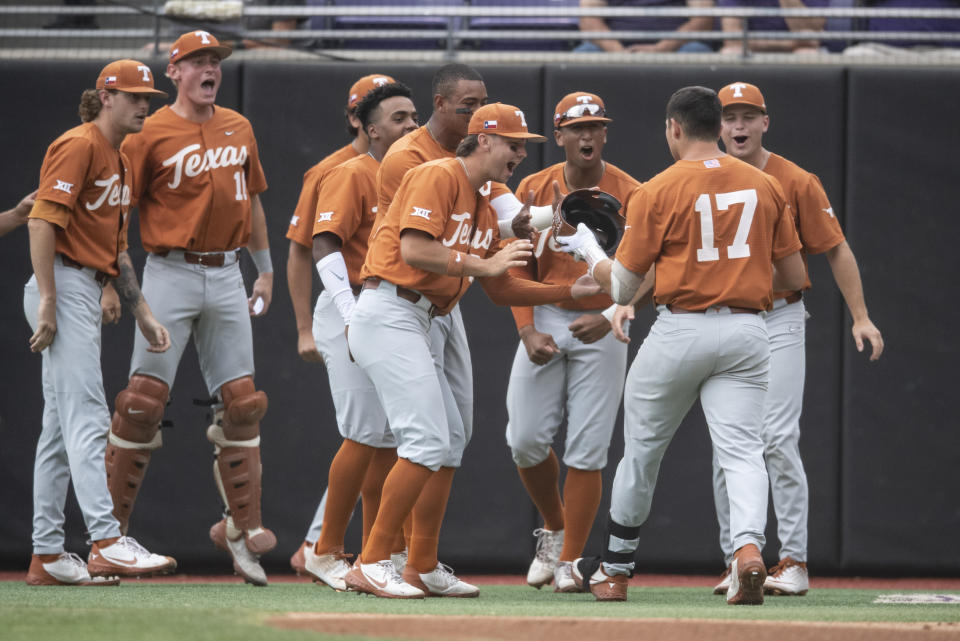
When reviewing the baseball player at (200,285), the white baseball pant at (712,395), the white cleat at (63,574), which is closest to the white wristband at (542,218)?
the white baseball pant at (712,395)

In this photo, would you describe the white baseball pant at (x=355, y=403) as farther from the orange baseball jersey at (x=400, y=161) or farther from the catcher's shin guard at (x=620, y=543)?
the catcher's shin guard at (x=620, y=543)

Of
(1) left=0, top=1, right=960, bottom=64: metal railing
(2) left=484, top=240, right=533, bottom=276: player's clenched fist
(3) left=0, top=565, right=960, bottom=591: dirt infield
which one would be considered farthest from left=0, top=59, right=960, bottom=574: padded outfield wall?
(2) left=484, top=240, right=533, bottom=276: player's clenched fist

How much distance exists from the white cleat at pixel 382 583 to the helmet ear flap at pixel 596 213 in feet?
5.41

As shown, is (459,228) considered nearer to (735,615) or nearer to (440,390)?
(440,390)

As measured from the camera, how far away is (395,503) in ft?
15.7

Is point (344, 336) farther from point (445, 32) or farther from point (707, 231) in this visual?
point (445, 32)

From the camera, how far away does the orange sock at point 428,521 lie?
504 centimetres

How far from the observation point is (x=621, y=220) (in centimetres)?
550

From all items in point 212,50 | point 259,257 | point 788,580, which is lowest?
point 788,580

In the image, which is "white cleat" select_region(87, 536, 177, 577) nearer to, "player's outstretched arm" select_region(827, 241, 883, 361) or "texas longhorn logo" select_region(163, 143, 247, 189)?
"texas longhorn logo" select_region(163, 143, 247, 189)

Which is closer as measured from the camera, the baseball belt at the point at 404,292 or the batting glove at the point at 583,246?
the baseball belt at the point at 404,292

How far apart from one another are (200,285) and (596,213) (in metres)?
1.87

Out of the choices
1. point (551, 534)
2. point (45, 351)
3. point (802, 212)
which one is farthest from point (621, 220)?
point (45, 351)

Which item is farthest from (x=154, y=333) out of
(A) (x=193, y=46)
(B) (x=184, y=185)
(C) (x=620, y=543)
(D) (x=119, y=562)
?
(C) (x=620, y=543)
